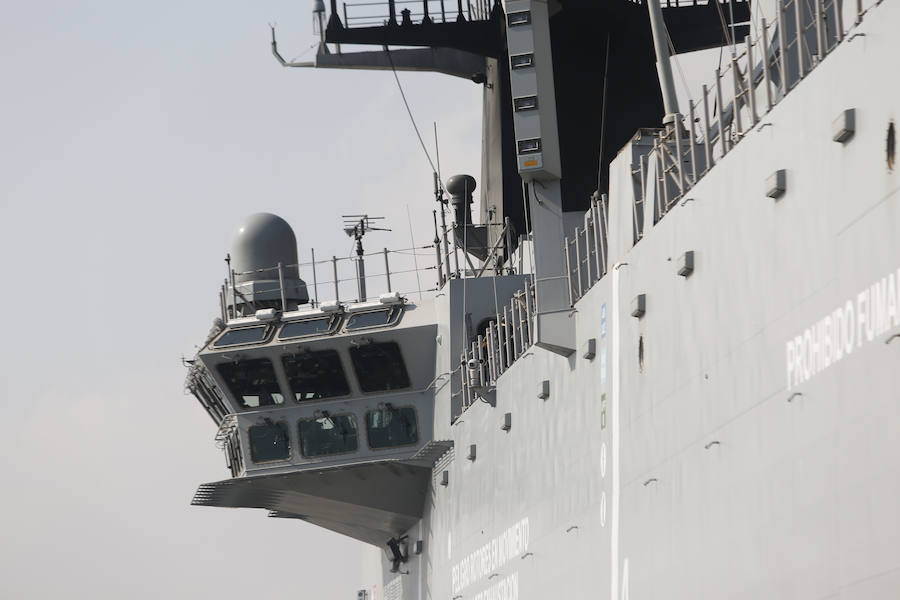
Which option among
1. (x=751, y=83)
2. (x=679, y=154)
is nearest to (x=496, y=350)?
(x=679, y=154)

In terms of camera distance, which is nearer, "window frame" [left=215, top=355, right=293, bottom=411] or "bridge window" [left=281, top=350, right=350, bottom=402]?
"bridge window" [left=281, top=350, right=350, bottom=402]

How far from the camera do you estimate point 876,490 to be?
8.66m

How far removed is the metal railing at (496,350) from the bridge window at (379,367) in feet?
4.63

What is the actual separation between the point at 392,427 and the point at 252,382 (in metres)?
2.77

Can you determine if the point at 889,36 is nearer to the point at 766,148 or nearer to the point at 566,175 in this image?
→ the point at 766,148

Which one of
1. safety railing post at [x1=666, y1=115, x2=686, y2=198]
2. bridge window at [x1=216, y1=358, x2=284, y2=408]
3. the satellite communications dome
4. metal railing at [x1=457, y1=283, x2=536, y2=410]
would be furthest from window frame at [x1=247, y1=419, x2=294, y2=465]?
Answer: safety railing post at [x1=666, y1=115, x2=686, y2=198]

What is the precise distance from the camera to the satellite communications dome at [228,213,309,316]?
1128 inches

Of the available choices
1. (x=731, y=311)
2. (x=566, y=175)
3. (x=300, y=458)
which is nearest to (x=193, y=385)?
(x=300, y=458)

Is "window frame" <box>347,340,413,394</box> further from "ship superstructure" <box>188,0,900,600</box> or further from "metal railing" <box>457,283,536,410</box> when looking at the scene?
"metal railing" <box>457,283,536,410</box>

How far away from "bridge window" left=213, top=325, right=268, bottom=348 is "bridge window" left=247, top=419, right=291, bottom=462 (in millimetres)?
1553

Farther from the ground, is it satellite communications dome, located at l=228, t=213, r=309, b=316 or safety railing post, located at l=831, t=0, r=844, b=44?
satellite communications dome, located at l=228, t=213, r=309, b=316

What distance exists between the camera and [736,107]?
1199cm

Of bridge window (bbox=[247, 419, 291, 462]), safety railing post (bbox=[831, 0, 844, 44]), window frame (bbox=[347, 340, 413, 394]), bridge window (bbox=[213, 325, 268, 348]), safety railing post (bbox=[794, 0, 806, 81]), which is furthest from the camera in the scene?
bridge window (bbox=[247, 419, 291, 462])

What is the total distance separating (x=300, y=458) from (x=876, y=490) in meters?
18.0
